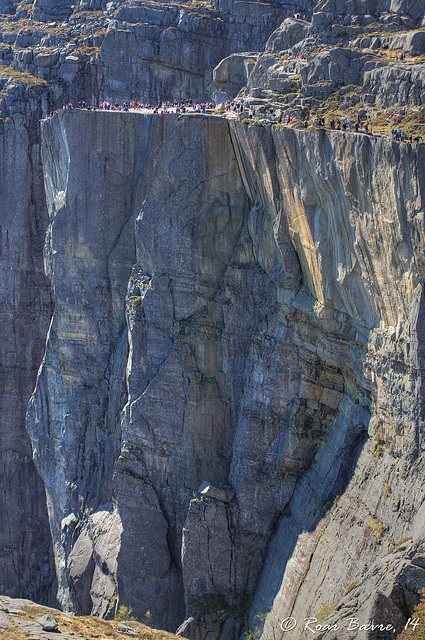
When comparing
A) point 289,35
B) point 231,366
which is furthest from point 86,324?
point 289,35

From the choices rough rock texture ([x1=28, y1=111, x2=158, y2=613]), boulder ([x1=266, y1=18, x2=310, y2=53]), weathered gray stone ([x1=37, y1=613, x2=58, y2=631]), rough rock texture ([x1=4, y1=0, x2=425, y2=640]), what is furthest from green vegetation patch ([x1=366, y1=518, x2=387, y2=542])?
boulder ([x1=266, y1=18, x2=310, y2=53])

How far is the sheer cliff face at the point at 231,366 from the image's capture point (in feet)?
105

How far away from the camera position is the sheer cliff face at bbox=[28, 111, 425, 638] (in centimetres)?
3186

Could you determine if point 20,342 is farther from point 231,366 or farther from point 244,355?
point 244,355

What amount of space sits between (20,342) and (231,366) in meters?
29.4

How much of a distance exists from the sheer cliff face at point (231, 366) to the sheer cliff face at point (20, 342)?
12.7 meters

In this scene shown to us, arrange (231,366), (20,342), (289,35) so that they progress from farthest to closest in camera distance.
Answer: (20,342) < (289,35) < (231,366)

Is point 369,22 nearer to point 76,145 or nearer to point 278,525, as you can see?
point 76,145

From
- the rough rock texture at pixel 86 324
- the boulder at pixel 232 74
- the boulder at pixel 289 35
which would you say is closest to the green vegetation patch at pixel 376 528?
the rough rock texture at pixel 86 324

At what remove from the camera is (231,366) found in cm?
4381

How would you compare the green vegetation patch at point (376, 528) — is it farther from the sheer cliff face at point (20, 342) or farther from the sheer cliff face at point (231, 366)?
the sheer cliff face at point (20, 342)

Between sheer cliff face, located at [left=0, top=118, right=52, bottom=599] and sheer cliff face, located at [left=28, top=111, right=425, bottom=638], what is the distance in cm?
1270

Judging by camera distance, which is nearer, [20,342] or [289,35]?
[289,35]

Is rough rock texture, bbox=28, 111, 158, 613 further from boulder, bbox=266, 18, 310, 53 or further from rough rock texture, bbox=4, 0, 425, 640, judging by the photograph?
boulder, bbox=266, 18, 310, 53
